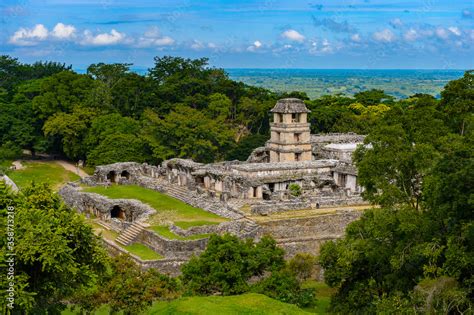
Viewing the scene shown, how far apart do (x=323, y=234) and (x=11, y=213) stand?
70.6ft

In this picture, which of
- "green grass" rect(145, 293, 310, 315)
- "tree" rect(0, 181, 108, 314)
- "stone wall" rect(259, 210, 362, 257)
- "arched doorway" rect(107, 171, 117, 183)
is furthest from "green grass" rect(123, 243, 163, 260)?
"arched doorway" rect(107, 171, 117, 183)

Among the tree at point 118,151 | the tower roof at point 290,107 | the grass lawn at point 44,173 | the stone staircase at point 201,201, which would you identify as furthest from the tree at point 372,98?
the stone staircase at point 201,201

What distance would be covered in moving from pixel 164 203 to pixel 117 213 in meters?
3.18

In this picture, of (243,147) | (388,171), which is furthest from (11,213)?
(243,147)

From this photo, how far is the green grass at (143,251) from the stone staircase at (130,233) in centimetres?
57

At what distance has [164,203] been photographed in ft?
137

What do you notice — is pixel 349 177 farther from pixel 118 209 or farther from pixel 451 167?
pixel 451 167

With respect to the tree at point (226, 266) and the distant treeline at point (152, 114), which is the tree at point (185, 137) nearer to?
the distant treeline at point (152, 114)

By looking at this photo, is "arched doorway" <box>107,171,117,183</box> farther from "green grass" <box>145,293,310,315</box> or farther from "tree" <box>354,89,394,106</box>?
"tree" <box>354,89,394,106</box>

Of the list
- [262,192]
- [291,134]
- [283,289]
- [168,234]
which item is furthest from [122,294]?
[291,134]

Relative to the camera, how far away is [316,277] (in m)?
32.8

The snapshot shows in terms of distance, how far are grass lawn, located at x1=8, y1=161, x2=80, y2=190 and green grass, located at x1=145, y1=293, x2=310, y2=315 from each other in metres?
37.0

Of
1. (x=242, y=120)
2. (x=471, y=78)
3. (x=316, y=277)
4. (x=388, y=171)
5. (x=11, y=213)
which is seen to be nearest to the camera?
(x=11, y=213)

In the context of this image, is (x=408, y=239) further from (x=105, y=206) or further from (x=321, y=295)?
(x=105, y=206)
